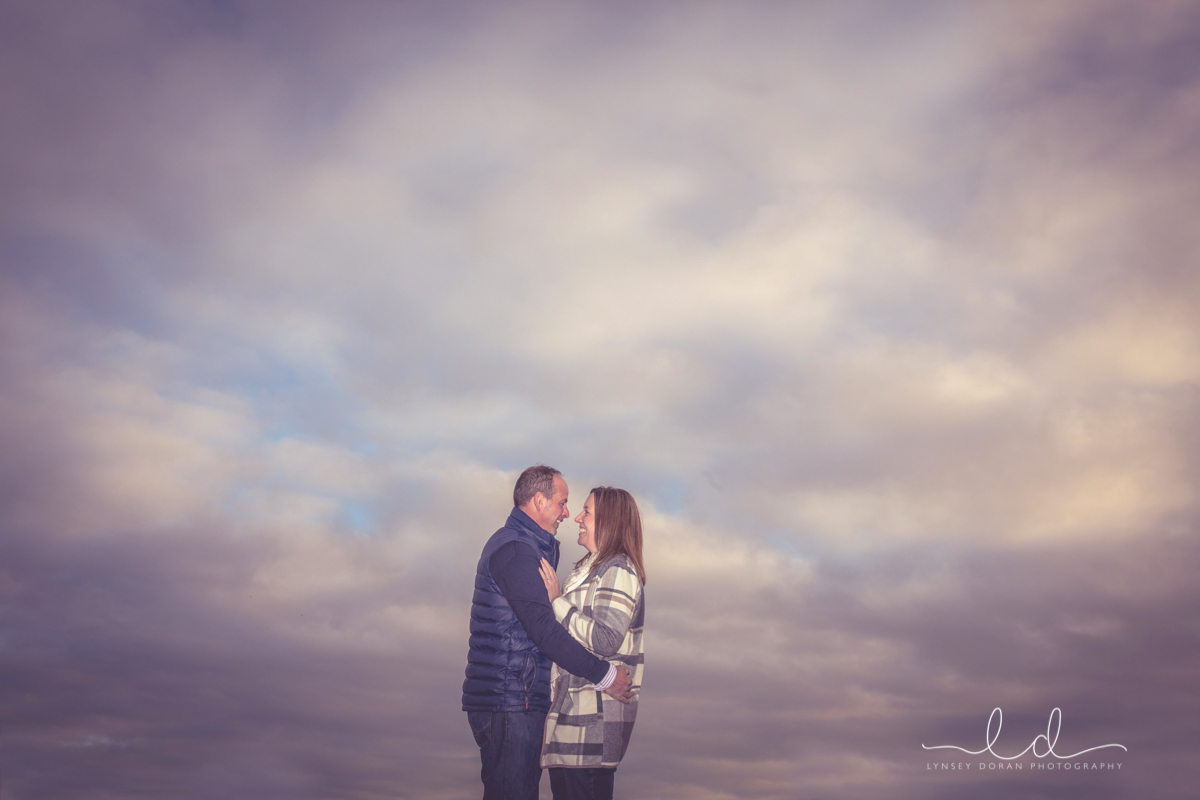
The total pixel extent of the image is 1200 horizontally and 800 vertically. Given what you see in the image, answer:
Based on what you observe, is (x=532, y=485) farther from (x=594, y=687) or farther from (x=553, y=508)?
(x=594, y=687)

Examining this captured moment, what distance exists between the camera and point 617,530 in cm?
800

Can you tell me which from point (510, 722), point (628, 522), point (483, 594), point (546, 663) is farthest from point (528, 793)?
point (628, 522)

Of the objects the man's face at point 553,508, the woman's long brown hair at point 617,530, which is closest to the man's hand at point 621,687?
the woman's long brown hair at point 617,530

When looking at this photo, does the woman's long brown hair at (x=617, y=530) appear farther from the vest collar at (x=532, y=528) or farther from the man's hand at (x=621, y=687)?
the man's hand at (x=621, y=687)

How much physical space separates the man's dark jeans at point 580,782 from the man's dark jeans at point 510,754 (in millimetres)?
Answer: 234

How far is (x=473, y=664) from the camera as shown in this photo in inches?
319

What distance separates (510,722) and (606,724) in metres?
0.89

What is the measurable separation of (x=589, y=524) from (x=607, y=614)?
0.93m

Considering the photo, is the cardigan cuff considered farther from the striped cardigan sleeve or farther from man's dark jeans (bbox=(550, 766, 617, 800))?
man's dark jeans (bbox=(550, 766, 617, 800))

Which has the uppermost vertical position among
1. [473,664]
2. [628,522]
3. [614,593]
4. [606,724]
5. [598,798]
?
[628,522]

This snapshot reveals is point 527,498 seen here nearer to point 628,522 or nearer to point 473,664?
point 628,522

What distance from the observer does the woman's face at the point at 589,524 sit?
26.7 ft

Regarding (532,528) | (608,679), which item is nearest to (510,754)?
(608,679)

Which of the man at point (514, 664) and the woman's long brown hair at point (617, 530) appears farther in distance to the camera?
the woman's long brown hair at point (617, 530)
